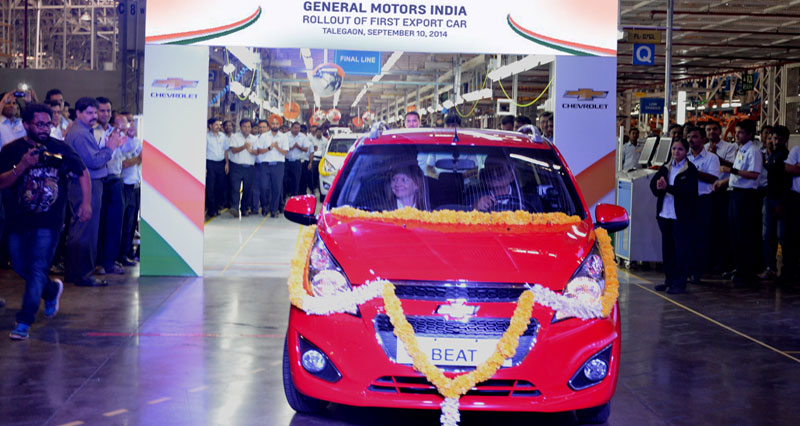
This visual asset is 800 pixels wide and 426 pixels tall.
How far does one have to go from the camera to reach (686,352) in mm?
6363

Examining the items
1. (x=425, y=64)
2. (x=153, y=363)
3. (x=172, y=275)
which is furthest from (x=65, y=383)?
(x=425, y=64)

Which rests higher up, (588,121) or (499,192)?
(588,121)

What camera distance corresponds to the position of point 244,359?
19.1ft

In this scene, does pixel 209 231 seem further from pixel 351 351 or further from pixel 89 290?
pixel 351 351

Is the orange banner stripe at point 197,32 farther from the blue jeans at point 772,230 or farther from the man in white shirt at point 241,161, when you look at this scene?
the man in white shirt at point 241,161

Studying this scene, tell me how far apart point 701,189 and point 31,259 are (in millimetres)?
6934

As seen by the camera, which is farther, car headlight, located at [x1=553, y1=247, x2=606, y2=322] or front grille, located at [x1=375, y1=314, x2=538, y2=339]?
car headlight, located at [x1=553, y1=247, x2=606, y2=322]

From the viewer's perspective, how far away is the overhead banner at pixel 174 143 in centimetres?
895

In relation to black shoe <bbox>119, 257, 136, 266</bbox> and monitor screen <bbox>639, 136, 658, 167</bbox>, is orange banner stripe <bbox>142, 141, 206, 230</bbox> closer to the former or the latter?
black shoe <bbox>119, 257, 136, 266</bbox>

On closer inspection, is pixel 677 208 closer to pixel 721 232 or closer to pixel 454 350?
pixel 721 232

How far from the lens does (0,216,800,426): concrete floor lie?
468 cm

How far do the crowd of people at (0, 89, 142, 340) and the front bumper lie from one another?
327cm

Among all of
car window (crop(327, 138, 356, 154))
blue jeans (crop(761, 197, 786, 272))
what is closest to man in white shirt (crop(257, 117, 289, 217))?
car window (crop(327, 138, 356, 154))

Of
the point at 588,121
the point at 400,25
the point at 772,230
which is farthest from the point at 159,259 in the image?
the point at 772,230
